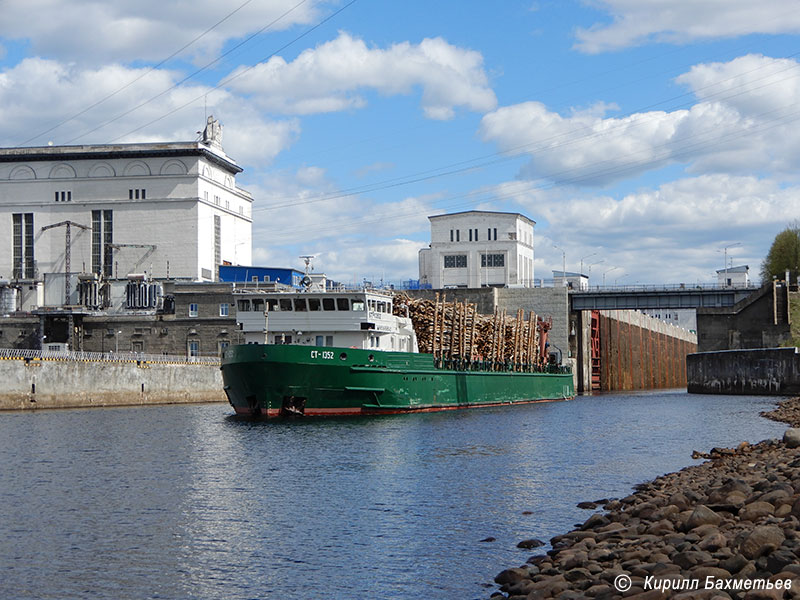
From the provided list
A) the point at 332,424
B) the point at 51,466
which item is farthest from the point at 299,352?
the point at 51,466

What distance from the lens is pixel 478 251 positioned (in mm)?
111875

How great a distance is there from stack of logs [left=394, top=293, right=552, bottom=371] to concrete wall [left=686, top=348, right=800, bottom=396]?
45.1ft

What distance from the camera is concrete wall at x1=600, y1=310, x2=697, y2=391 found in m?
102

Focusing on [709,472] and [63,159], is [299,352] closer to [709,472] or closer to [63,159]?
[709,472]

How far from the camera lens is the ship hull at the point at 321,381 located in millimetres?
39500

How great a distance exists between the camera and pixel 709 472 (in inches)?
882

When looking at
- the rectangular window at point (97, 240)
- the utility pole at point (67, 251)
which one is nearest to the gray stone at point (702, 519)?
the utility pole at point (67, 251)

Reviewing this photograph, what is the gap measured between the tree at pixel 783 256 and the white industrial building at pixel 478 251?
2782 cm

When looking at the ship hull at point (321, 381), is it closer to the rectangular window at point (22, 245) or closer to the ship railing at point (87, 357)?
the ship railing at point (87, 357)

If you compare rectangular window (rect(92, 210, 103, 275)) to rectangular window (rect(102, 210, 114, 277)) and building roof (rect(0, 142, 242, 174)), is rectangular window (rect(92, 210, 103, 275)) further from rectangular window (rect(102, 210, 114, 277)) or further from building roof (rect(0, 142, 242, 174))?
building roof (rect(0, 142, 242, 174))

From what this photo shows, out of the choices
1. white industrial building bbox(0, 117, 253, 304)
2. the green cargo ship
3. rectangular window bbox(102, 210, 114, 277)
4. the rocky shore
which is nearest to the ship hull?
the green cargo ship

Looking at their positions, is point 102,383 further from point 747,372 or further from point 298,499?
point 747,372

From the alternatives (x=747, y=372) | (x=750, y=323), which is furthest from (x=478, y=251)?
(x=747, y=372)

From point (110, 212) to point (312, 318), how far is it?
49.8 metres
